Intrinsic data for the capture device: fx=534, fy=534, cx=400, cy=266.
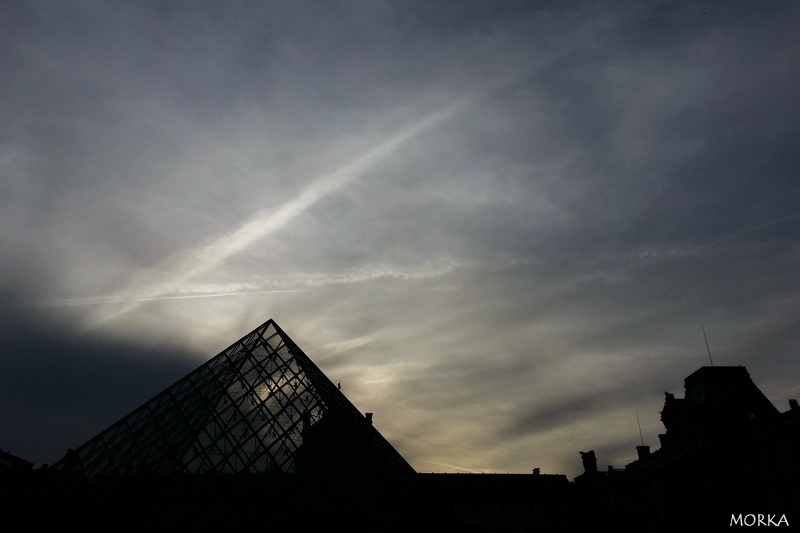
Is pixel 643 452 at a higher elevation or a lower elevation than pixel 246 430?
lower

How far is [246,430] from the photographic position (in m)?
21.2

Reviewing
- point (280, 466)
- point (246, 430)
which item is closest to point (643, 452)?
point (280, 466)

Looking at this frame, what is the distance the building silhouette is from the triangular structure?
0.06 m

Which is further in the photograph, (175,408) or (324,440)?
(175,408)

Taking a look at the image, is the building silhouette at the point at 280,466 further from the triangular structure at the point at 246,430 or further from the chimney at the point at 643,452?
the chimney at the point at 643,452

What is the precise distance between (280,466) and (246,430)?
2.69 meters

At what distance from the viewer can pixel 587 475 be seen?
4788cm

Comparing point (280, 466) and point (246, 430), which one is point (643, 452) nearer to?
point (280, 466)

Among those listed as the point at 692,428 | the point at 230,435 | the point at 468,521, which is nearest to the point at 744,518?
the point at 692,428

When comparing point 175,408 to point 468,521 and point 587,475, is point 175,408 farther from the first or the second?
point 587,475

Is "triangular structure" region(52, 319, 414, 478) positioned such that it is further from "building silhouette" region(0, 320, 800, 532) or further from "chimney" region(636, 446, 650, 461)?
"chimney" region(636, 446, 650, 461)

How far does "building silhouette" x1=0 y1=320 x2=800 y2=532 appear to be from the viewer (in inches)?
709

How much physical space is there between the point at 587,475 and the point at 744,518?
17.9 meters

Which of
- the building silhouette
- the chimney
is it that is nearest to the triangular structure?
the building silhouette
